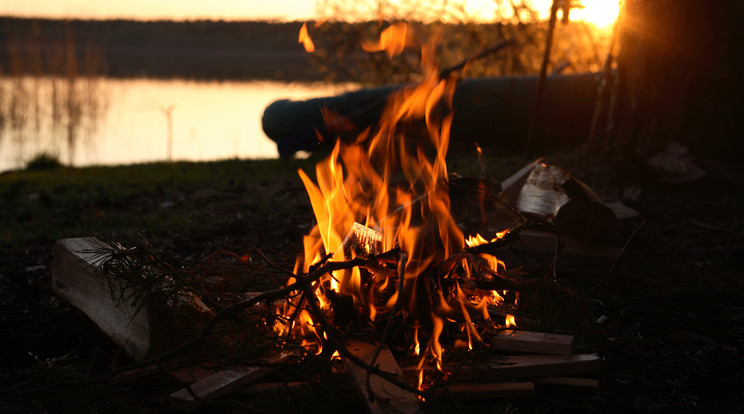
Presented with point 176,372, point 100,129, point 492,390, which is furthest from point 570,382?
point 100,129

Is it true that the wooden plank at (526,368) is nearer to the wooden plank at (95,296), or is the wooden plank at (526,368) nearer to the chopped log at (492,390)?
the chopped log at (492,390)

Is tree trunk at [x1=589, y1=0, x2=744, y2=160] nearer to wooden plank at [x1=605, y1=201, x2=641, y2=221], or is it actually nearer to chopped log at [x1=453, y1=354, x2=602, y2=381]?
wooden plank at [x1=605, y1=201, x2=641, y2=221]

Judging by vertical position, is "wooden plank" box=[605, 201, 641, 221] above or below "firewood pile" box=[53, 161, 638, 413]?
above

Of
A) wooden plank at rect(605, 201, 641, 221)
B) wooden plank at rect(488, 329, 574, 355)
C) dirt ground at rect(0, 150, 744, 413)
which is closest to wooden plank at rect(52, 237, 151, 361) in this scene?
dirt ground at rect(0, 150, 744, 413)

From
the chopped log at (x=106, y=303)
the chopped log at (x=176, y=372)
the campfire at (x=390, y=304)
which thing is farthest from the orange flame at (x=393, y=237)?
the chopped log at (x=106, y=303)

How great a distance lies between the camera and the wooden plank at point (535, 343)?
2371mm

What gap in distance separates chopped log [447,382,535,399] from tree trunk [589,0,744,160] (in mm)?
3929

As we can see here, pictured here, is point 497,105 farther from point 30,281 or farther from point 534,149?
point 30,281

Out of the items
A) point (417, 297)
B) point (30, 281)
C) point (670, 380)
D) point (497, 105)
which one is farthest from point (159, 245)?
point (497, 105)

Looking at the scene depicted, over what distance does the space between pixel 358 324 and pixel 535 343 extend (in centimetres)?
69

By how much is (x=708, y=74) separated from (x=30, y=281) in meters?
5.37

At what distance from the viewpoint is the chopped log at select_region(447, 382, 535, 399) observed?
216 cm

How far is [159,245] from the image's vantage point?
14.1 ft

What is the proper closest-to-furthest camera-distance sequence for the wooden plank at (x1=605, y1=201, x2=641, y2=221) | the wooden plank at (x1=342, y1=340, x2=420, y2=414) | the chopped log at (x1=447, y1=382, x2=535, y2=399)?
the wooden plank at (x1=342, y1=340, x2=420, y2=414) → the chopped log at (x1=447, y1=382, x2=535, y2=399) → the wooden plank at (x1=605, y1=201, x2=641, y2=221)
